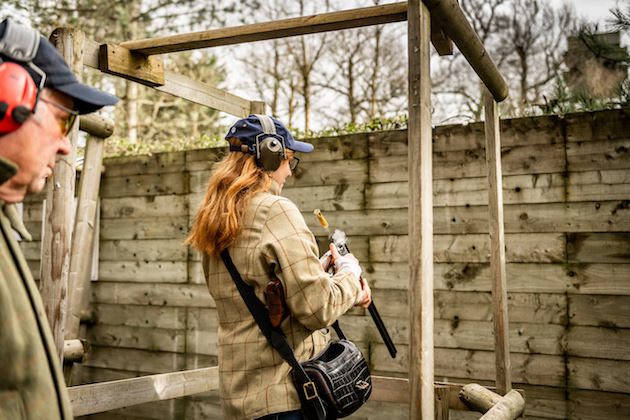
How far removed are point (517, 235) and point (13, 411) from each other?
303 centimetres

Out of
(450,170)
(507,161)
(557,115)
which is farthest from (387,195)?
(557,115)

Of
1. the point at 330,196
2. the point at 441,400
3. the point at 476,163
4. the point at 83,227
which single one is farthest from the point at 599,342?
the point at 83,227

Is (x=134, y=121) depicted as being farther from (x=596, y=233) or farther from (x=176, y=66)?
(x=596, y=233)

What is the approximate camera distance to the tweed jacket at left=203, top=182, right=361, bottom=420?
169 centimetres

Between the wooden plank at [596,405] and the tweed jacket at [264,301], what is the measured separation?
2.06m

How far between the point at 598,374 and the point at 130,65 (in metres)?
3.04

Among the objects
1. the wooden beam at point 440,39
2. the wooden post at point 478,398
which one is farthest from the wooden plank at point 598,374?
the wooden beam at point 440,39

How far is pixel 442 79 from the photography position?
10453mm

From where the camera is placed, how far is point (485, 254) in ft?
11.4

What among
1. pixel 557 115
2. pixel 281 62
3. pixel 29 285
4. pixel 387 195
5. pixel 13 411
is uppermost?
pixel 281 62

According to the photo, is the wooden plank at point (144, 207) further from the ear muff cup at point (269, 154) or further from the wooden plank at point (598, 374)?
the wooden plank at point (598, 374)

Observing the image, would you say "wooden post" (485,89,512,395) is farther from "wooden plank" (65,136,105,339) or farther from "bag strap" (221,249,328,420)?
"wooden plank" (65,136,105,339)

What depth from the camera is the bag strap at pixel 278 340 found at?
174 cm

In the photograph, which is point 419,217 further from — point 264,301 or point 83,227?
point 83,227
